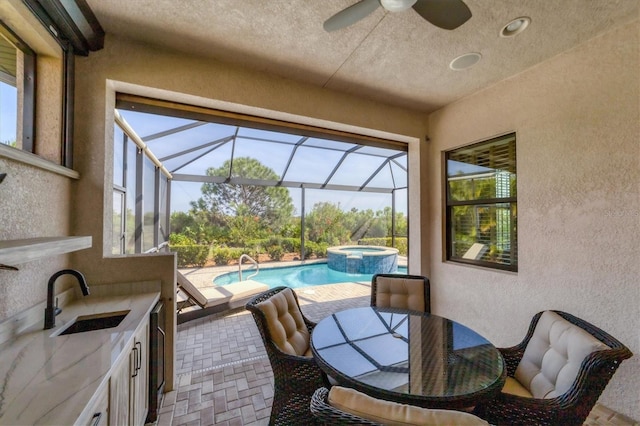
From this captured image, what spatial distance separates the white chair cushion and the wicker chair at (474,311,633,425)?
923 mm

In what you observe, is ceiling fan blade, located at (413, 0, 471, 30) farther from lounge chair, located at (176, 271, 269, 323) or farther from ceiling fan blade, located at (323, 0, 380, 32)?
lounge chair, located at (176, 271, 269, 323)

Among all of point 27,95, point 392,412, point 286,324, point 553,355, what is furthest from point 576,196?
point 27,95

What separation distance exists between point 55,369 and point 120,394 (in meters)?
0.34

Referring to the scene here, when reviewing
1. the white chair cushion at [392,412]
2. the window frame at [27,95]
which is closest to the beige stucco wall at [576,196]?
the white chair cushion at [392,412]

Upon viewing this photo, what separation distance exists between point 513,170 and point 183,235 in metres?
7.63

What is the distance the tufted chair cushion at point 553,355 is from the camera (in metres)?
1.40

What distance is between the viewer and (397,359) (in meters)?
1.54

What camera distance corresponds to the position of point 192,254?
288 inches

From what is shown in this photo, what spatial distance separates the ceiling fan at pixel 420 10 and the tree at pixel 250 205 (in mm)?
5712

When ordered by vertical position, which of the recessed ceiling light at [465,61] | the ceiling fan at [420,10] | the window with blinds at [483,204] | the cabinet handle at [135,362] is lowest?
the cabinet handle at [135,362]

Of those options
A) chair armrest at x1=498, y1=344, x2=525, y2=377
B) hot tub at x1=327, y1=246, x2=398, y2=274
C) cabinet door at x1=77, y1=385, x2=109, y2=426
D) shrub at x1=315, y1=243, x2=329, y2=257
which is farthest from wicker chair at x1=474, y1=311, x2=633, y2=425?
shrub at x1=315, y1=243, x2=329, y2=257

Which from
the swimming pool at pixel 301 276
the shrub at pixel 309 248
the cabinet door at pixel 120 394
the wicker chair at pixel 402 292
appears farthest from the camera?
the shrub at pixel 309 248

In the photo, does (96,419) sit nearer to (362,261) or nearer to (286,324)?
(286,324)

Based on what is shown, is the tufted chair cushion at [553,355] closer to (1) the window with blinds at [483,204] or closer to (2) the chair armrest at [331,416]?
(1) the window with blinds at [483,204]
